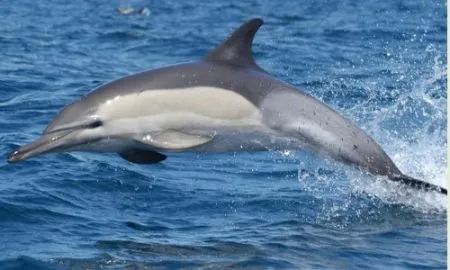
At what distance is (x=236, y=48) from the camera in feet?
27.8

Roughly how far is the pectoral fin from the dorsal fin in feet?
2.03

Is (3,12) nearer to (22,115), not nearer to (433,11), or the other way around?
(433,11)

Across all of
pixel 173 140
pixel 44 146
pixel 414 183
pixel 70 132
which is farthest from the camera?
pixel 414 183

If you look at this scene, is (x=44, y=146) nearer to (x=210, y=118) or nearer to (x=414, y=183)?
(x=210, y=118)

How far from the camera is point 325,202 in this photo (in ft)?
32.0

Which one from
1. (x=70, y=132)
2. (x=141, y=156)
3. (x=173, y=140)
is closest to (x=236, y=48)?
(x=173, y=140)

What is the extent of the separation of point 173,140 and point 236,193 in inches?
77.0

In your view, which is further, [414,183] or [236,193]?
[236,193]

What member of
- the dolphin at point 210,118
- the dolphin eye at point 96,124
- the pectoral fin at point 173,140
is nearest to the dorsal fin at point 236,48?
the dolphin at point 210,118

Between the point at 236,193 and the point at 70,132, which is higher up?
the point at 70,132

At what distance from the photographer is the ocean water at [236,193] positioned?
26.5ft

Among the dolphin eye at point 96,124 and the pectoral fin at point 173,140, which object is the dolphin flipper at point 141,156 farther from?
the dolphin eye at point 96,124

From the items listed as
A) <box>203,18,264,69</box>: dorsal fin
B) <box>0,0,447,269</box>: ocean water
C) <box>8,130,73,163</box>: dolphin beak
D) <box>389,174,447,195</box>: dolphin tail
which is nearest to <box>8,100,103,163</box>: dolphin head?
<box>8,130,73,163</box>: dolphin beak

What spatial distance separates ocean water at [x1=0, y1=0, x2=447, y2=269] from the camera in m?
8.06
